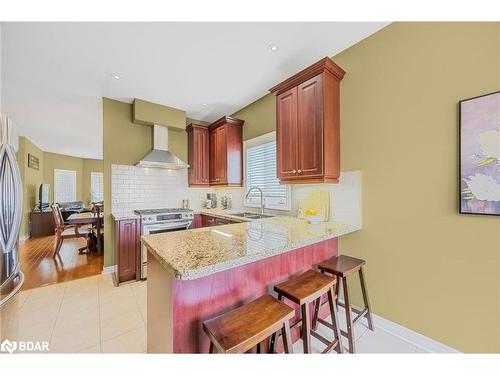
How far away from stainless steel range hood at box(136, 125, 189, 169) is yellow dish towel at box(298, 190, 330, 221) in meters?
2.18

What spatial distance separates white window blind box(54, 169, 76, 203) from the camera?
25.2 feet

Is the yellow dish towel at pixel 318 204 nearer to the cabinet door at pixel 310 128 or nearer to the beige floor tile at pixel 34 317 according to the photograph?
the cabinet door at pixel 310 128

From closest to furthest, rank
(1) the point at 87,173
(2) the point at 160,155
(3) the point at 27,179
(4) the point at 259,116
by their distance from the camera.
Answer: (4) the point at 259,116 < (2) the point at 160,155 < (3) the point at 27,179 < (1) the point at 87,173

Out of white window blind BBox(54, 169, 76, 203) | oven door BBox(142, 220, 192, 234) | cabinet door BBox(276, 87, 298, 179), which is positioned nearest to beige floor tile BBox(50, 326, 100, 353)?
oven door BBox(142, 220, 192, 234)

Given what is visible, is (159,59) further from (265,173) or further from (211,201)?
(211,201)

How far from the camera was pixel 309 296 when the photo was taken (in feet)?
4.13

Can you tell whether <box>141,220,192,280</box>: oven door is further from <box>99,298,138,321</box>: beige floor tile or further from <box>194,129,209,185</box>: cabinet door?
<box>194,129,209,185</box>: cabinet door

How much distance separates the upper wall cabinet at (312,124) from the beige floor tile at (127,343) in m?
2.00

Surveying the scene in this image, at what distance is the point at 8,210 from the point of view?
6.19 ft

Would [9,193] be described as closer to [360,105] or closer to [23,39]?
[23,39]

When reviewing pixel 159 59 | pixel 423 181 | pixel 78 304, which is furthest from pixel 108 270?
pixel 423 181

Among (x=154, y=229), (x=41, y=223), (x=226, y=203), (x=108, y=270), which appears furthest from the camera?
(x=41, y=223)

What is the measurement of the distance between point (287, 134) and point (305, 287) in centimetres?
156
